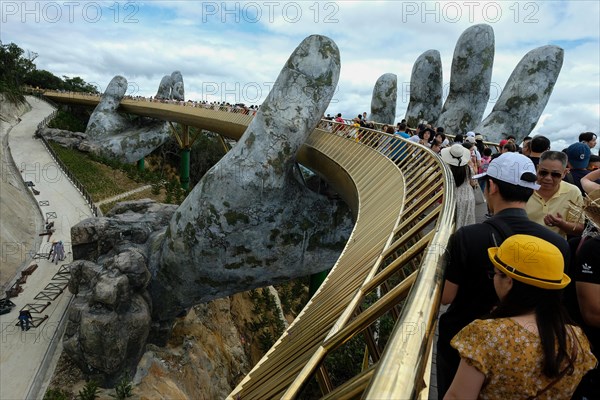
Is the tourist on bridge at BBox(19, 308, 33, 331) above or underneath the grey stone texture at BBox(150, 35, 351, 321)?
underneath

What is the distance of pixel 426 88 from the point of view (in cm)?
1659

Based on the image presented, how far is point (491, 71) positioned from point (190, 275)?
13.1 meters

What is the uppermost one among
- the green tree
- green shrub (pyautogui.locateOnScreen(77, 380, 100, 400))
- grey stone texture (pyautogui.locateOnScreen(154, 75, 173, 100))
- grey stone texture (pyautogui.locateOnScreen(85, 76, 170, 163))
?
the green tree

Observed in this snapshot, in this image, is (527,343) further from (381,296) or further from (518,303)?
(381,296)

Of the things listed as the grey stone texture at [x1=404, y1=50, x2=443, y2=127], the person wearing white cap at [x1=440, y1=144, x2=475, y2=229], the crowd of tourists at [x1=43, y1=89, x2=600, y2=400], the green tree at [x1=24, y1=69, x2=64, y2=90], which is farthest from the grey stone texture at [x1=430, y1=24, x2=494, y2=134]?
the green tree at [x1=24, y1=69, x2=64, y2=90]

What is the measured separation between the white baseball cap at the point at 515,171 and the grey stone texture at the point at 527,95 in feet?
41.7

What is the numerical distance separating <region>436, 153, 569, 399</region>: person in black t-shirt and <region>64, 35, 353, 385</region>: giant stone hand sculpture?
7910 mm

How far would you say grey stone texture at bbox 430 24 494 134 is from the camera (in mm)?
14180

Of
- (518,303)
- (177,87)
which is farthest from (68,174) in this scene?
(518,303)

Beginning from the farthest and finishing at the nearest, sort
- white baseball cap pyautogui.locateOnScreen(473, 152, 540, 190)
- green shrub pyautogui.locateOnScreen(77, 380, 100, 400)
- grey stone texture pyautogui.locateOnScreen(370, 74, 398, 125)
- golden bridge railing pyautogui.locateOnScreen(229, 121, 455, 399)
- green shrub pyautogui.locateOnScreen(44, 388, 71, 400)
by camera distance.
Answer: grey stone texture pyautogui.locateOnScreen(370, 74, 398, 125), green shrub pyautogui.locateOnScreen(77, 380, 100, 400), green shrub pyautogui.locateOnScreen(44, 388, 71, 400), white baseball cap pyautogui.locateOnScreen(473, 152, 540, 190), golden bridge railing pyautogui.locateOnScreen(229, 121, 455, 399)

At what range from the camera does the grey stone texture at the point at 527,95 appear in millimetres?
13172

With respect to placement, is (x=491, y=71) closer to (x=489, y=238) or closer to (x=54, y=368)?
(x=489, y=238)

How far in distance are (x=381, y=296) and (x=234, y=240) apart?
8053 millimetres

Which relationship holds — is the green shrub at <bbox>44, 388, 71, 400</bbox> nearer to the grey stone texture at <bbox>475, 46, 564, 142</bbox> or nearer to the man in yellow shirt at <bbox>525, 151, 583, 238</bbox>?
the man in yellow shirt at <bbox>525, 151, 583, 238</bbox>
